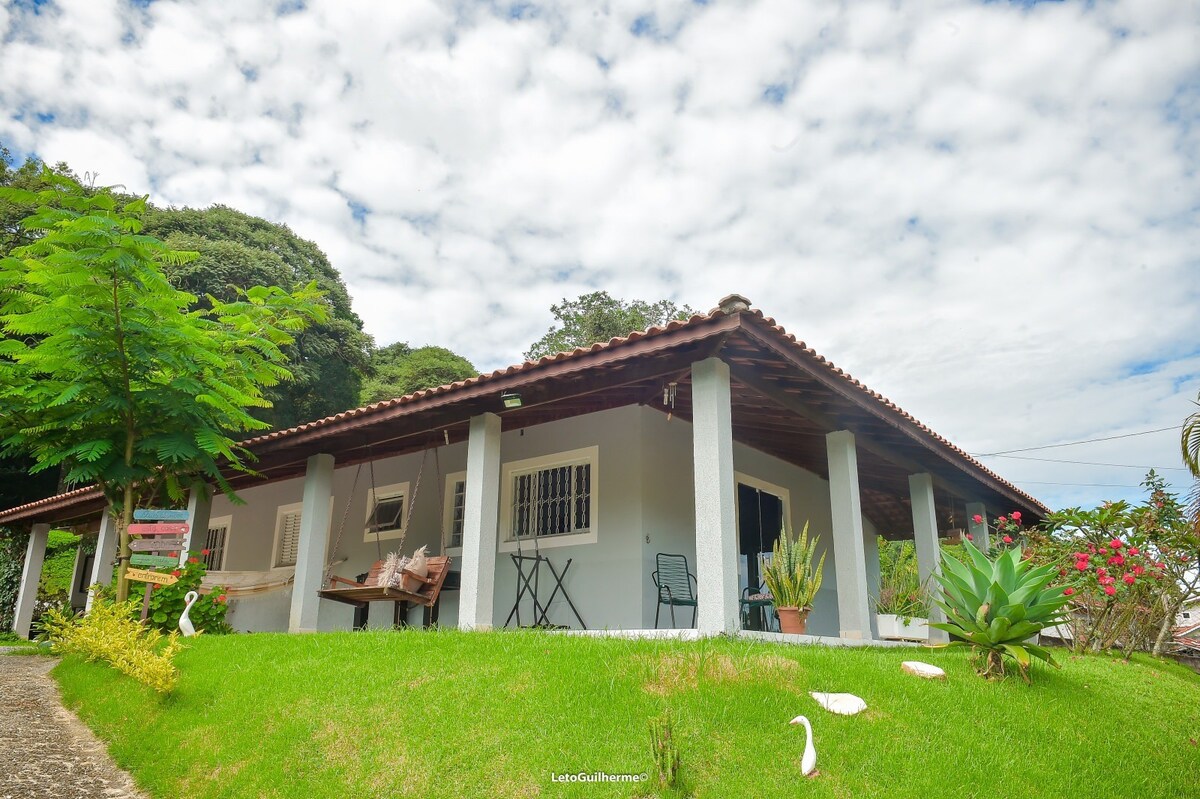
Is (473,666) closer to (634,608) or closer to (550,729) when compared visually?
(550,729)

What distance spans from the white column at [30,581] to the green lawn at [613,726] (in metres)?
11.7

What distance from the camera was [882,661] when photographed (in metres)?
6.26

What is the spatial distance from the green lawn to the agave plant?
25 centimetres

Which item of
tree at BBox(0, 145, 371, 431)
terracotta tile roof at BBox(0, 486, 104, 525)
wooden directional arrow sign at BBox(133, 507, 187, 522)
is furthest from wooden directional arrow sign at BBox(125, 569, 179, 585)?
tree at BBox(0, 145, 371, 431)

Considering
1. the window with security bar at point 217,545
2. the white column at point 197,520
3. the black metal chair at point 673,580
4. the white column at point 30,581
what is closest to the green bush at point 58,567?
the white column at point 30,581

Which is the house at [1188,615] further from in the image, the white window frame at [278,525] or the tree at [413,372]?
the tree at [413,372]

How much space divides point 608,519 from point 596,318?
23.4 m

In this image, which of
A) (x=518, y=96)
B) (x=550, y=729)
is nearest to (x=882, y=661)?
(x=550, y=729)

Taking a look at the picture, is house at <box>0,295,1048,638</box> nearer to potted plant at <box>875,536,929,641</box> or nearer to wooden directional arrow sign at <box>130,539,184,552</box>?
potted plant at <box>875,536,929,641</box>

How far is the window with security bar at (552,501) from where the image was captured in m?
9.90

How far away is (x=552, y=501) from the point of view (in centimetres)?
1022

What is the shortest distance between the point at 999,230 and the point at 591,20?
7.66 metres

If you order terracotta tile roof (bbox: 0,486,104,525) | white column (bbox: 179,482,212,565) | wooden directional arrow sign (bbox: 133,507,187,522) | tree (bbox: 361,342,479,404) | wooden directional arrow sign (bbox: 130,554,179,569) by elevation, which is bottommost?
wooden directional arrow sign (bbox: 130,554,179,569)

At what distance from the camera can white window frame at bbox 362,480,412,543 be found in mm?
11531
